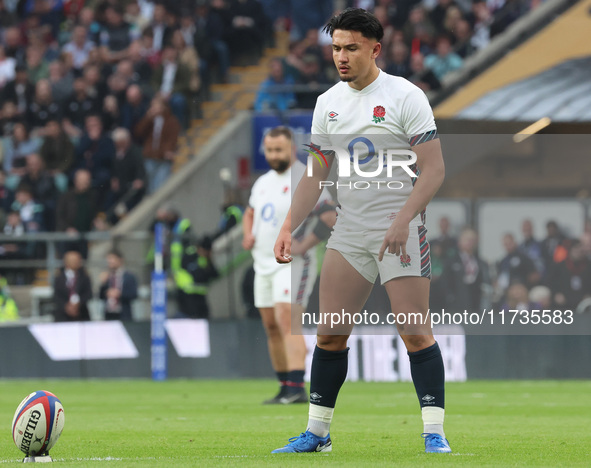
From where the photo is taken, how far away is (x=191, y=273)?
17172 mm

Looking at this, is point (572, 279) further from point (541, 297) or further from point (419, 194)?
point (419, 194)

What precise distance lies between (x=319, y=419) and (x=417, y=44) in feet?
47.6

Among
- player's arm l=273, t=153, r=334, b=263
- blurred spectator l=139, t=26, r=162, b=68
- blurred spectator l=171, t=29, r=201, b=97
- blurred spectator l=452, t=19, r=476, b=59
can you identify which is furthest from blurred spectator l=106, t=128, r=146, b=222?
player's arm l=273, t=153, r=334, b=263

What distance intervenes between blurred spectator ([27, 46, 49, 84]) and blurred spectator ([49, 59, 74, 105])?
368 mm

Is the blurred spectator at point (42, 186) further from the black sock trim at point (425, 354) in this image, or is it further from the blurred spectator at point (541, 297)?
the black sock trim at point (425, 354)

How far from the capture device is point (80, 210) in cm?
1897

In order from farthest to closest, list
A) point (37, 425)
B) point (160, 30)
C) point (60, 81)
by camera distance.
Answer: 1. point (160, 30)
2. point (60, 81)
3. point (37, 425)

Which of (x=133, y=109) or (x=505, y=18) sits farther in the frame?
(x=133, y=109)

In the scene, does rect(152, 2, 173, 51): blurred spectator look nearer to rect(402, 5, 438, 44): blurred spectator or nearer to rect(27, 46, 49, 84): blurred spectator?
rect(27, 46, 49, 84): blurred spectator

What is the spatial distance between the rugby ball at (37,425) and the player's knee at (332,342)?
1.41 metres

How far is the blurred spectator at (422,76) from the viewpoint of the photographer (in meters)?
20.3

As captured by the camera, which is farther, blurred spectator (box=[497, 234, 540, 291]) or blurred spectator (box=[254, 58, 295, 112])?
blurred spectator (box=[254, 58, 295, 112])

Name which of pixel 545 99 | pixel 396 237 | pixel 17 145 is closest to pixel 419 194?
pixel 396 237

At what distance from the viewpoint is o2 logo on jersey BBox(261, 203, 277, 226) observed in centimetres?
1130
